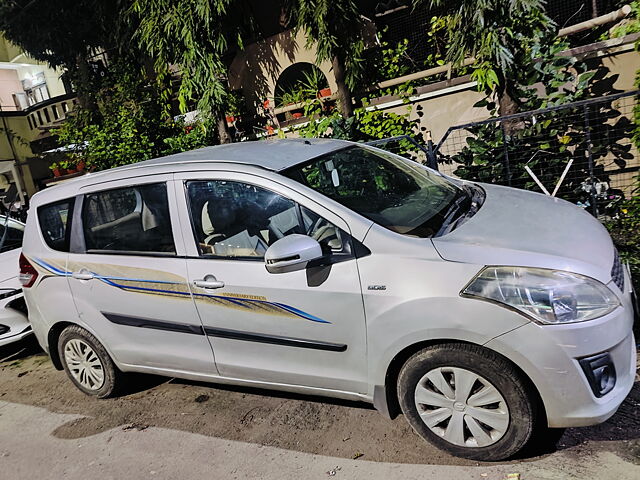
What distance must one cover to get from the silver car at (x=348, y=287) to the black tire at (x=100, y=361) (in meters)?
0.02

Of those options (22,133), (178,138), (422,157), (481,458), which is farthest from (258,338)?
(22,133)

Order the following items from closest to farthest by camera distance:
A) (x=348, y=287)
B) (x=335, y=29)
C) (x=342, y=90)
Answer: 1. (x=348, y=287)
2. (x=335, y=29)
3. (x=342, y=90)

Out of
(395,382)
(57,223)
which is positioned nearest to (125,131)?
(57,223)

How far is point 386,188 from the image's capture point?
3.44 meters

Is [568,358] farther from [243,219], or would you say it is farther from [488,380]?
[243,219]

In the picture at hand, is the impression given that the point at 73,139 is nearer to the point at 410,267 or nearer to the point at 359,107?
the point at 359,107

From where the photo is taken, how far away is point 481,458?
275 cm

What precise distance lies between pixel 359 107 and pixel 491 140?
275cm

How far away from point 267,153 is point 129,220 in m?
1.06

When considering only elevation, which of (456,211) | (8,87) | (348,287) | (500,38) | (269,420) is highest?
(8,87)

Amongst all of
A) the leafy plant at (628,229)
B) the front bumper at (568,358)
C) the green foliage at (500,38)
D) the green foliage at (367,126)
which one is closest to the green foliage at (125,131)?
the green foliage at (367,126)

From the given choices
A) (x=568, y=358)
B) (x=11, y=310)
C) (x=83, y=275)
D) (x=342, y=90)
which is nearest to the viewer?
(x=568, y=358)

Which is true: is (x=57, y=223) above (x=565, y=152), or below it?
above

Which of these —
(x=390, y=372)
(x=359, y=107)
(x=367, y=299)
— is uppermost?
(x=359, y=107)
